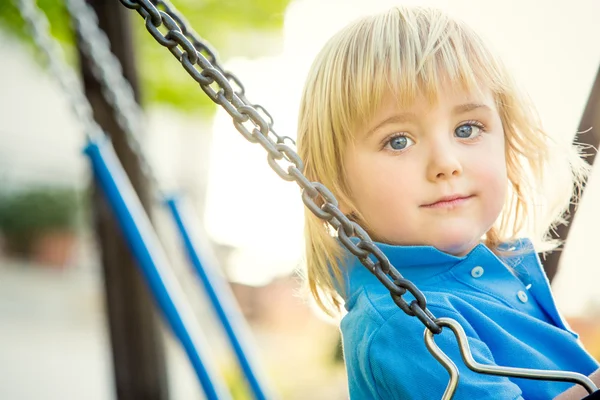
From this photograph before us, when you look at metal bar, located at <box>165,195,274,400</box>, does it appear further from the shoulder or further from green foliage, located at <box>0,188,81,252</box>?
green foliage, located at <box>0,188,81,252</box>

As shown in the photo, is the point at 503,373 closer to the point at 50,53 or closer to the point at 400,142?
the point at 400,142

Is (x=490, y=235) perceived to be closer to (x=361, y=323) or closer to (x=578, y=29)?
(x=361, y=323)

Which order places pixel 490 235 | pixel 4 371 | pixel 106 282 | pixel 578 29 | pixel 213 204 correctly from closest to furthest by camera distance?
pixel 490 235 < pixel 578 29 < pixel 106 282 < pixel 4 371 < pixel 213 204

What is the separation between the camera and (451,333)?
917 mm

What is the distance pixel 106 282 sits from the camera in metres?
2.59

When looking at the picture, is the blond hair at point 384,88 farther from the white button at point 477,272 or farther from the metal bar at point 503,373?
the metal bar at point 503,373

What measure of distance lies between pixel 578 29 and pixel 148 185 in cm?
156

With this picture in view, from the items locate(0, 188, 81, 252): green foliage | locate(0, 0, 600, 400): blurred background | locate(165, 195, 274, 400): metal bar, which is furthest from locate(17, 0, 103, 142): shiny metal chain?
locate(0, 188, 81, 252): green foliage

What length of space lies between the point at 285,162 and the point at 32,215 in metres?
9.26

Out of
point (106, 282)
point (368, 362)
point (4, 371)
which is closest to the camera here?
point (368, 362)

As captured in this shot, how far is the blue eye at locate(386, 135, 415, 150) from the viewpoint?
957 millimetres

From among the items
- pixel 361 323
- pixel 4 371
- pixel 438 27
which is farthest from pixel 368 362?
pixel 4 371

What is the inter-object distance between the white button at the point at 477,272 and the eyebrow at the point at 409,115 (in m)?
0.21

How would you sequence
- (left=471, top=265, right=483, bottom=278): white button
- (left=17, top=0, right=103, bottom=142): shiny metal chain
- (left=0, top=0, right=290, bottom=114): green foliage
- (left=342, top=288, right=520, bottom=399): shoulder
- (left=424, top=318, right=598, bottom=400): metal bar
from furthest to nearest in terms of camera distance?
(left=0, top=0, right=290, bottom=114): green foliage, (left=17, top=0, right=103, bottom=142): shiny metal chain, (left=471, top=265, right=483, bottom=278): white button, (left=342, top=288, right=520, bottom=399): shoulder, (left=424, top=318, right=598, bottom=400): metal bar
